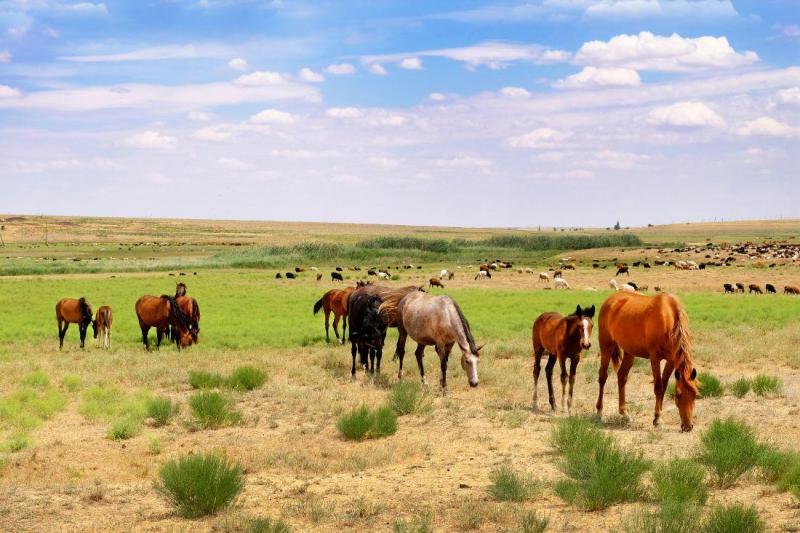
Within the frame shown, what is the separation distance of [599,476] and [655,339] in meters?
4.79

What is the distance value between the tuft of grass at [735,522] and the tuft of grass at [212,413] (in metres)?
8.68

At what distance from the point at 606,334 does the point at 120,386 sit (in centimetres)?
1069

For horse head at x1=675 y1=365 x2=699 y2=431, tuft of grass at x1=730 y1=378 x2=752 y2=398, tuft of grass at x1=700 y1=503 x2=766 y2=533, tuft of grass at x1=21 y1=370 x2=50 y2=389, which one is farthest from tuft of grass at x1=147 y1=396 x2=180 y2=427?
tuft of grass at x1=730 y1=378 x2=752 y2=398

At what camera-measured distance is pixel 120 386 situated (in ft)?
62.3

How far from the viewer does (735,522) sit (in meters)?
7.48

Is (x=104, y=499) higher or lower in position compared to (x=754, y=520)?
lower

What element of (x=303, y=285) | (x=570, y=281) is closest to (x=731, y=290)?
(x=570, y=281)

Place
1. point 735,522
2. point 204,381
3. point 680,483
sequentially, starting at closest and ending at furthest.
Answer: point 735,522
point 680,483
point 204,381

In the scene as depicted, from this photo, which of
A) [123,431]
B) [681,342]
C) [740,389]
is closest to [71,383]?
[123,431]

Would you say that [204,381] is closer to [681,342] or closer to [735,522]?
[681,342]

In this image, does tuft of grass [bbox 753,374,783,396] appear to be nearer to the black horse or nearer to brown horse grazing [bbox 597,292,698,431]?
brown horse grazing [bbox 597,292,698,431]

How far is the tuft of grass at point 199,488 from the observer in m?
9.15

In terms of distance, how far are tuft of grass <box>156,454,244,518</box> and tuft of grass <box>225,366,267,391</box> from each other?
857 cm

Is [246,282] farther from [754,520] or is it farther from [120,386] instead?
[754,520]
